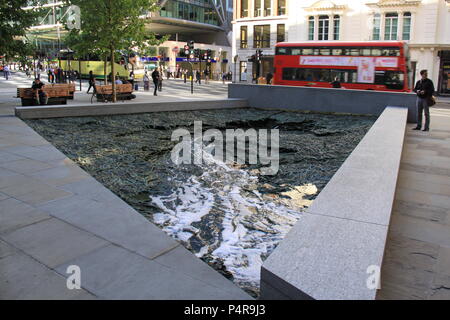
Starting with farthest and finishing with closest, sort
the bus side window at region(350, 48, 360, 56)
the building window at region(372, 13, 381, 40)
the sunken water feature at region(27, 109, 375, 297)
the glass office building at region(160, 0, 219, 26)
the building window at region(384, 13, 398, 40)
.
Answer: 1. the glass office building at region(160, 0, 219, 26)
2. the building window at region(372, 13, 381, 40)
3. the building window at region(384, 13, 398, 40)
4. the bus side window at region(350, 48, 360, 56)
5. the sunken water feature at region(27, 109, 375, 297)

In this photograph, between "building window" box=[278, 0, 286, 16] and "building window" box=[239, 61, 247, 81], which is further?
"building window" box=[239, 61, 247, 81]

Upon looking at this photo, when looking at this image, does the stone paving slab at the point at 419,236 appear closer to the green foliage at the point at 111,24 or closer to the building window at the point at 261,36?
the green foliage at the point at 111,24

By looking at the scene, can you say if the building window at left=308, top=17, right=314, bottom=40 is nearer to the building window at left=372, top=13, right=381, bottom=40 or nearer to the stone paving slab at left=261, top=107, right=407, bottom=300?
the building window at left=372, top=13, right=381, bottom=40

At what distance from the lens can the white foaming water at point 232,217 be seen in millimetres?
4395

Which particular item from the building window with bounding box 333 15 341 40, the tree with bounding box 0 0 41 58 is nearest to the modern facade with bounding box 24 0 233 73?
the building window with bounding box 333 15 341 40

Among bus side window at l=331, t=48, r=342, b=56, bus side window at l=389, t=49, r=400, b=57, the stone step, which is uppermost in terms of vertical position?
bus side window at l=331, t=48, r=342, b=56

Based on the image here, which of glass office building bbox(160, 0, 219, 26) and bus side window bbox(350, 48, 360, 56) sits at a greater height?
glass office building bbox(160, 0, 219, 26)

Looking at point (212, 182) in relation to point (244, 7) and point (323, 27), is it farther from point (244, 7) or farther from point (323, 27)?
point (244, 7)

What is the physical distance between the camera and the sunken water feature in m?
4.78

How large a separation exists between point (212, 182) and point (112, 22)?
49.0ft

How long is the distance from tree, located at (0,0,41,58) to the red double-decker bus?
15373 mm

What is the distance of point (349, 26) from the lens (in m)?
39.4

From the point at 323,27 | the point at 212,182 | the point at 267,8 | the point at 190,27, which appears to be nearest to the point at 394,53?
the point at 212,182

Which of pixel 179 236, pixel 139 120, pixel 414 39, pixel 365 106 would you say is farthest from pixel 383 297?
pixel 414 39
